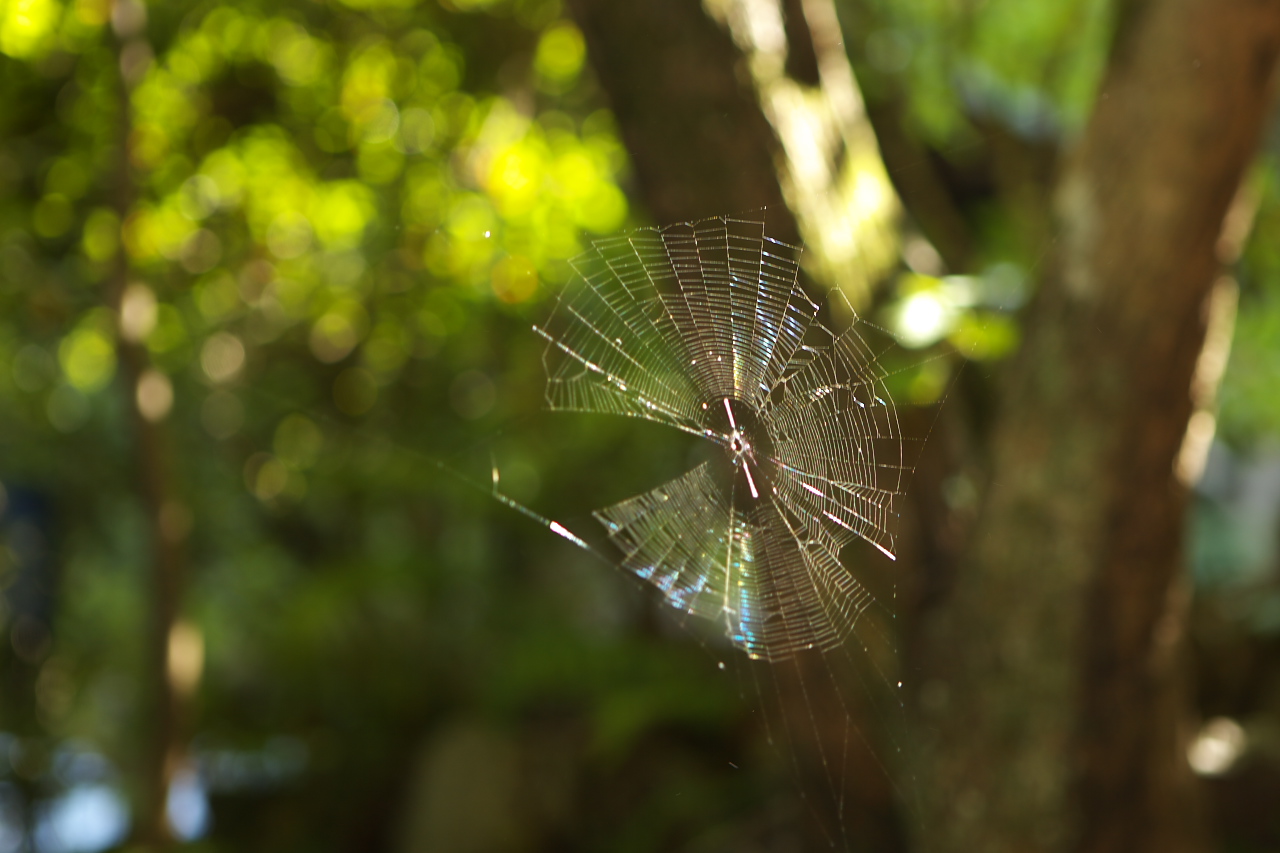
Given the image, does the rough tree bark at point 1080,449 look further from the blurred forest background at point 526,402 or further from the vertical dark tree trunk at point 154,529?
the vertical dark tree trunk at point 154,529

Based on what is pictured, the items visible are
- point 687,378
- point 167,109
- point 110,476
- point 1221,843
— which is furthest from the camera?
point 110,476

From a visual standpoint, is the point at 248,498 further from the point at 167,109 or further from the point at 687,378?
the point at 687,378

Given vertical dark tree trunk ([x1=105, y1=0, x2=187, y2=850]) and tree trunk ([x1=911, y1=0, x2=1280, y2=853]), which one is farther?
vertical dark tree trunk ([x1=105, y1=0, x2=187, y2=850])

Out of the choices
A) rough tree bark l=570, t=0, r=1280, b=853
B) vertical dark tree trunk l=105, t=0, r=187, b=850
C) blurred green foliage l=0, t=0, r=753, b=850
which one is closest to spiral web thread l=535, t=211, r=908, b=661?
rough tree bark l=570, t=0, r=1280, b=853

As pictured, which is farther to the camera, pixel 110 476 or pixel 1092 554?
pixel 110 476

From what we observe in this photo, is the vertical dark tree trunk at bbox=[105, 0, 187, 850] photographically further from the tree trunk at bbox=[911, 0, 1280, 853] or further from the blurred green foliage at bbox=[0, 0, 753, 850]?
the tree trunk at bbox=[911, 0, 1280, 853]

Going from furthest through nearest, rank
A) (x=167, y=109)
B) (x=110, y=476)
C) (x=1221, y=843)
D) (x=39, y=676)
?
(x=110, y=476)
(x=39, y=676)
(x=167, y=109)
(x=1221, y=843)

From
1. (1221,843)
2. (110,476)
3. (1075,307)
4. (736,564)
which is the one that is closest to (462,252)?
(736,564)

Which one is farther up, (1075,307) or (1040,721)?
(1075,307)
